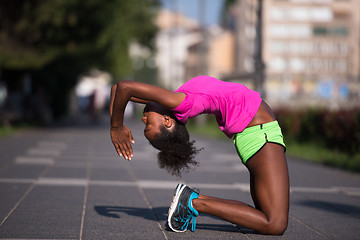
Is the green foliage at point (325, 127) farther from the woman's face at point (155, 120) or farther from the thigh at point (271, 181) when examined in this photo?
the woman's face at point (155, 120)

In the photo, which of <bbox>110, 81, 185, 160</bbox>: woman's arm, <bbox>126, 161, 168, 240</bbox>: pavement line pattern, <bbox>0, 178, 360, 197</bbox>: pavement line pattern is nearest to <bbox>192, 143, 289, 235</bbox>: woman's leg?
<bbox>126, 161, 168, 240</bbox>: pavement line pattern

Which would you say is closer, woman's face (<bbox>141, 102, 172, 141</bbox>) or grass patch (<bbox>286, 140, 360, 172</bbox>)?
woman's face (<bbox>141, 102, 172, 141</bbox>)

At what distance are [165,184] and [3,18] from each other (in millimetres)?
17268

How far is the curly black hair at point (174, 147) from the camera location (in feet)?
17.0

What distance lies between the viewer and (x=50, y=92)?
34.6m

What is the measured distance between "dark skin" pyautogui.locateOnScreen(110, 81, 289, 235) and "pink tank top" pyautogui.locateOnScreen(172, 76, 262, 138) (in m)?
0.12

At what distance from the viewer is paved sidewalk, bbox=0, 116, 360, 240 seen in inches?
227

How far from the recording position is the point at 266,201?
5.21 meters

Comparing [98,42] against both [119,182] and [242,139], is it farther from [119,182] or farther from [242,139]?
[242,139]

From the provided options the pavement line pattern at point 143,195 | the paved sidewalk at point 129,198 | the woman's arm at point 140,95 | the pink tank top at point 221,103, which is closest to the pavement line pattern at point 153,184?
the paved sidewalk at point 129,198

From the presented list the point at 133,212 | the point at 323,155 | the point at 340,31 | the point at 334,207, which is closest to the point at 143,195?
the point at 133,212

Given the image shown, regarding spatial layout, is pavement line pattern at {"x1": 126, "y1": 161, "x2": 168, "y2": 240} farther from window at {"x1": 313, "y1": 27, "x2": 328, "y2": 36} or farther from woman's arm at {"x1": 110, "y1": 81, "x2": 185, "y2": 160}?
window at {"x1": 313, "y1": 27, "x2": 328, "y2": 36}

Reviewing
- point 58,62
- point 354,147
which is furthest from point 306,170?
point 58,62

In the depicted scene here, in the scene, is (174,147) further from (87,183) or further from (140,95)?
(87,183)
